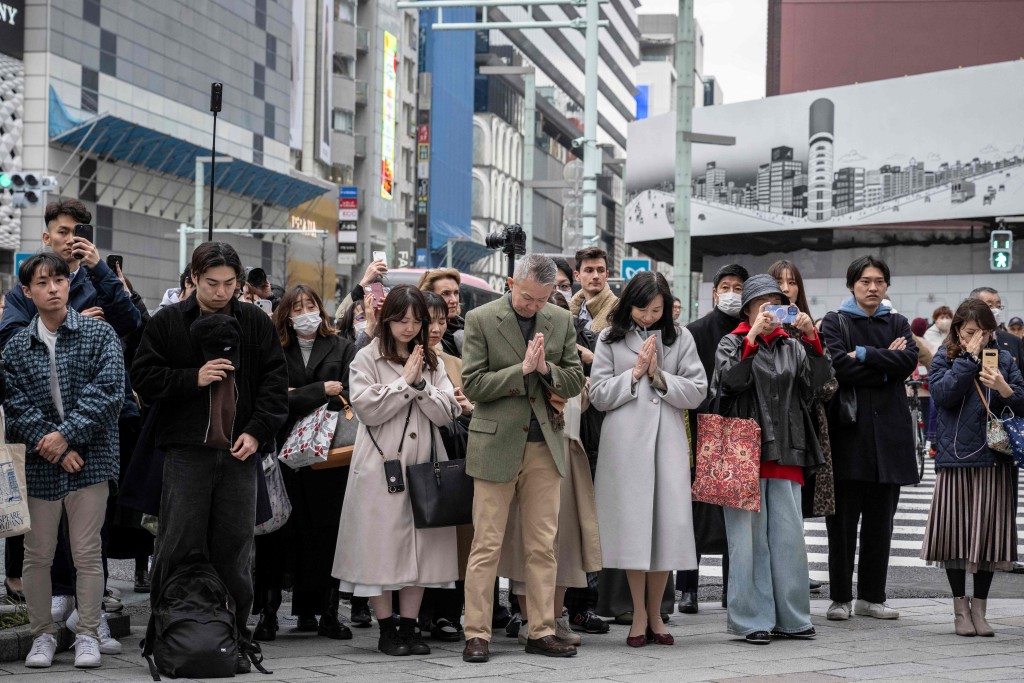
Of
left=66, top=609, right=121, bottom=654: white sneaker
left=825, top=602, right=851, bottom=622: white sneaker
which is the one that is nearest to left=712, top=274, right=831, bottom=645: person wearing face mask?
left=825, top=602, right=851, bottom=622: white sneaker

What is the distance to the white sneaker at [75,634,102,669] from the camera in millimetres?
6629

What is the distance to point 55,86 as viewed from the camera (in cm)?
4581

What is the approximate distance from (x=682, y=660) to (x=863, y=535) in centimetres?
211

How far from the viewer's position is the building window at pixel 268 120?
213ft

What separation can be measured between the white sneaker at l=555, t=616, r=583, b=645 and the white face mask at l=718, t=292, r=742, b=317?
2270mm

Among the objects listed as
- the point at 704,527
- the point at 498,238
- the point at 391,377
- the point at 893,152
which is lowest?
the point at 704,527

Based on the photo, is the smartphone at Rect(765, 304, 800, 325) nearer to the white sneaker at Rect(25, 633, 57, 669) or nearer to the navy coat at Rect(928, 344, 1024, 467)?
the navy coat at Rect(928, 344, 1024, 467)

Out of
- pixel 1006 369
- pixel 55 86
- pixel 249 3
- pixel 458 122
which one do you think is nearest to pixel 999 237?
pixel 1006 369

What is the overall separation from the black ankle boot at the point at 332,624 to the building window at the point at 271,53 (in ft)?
196

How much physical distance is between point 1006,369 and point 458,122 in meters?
87.8

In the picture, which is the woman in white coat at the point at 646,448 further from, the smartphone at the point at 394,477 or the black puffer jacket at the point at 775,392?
the smartphone at the point at 394,477

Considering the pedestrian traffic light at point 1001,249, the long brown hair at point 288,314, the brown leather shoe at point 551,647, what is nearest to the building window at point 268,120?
the pedestrian traffic light at point 1001,249

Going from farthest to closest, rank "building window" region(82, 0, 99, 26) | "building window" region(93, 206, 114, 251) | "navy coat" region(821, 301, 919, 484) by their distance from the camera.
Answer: "building window" region(93, 206, 114, 251) < "building window" region(82, 0, 99, 26) < "navy coat" region(821, 301, 919, 484)

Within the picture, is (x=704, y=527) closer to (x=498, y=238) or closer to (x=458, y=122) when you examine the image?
(x=498, y=238)
